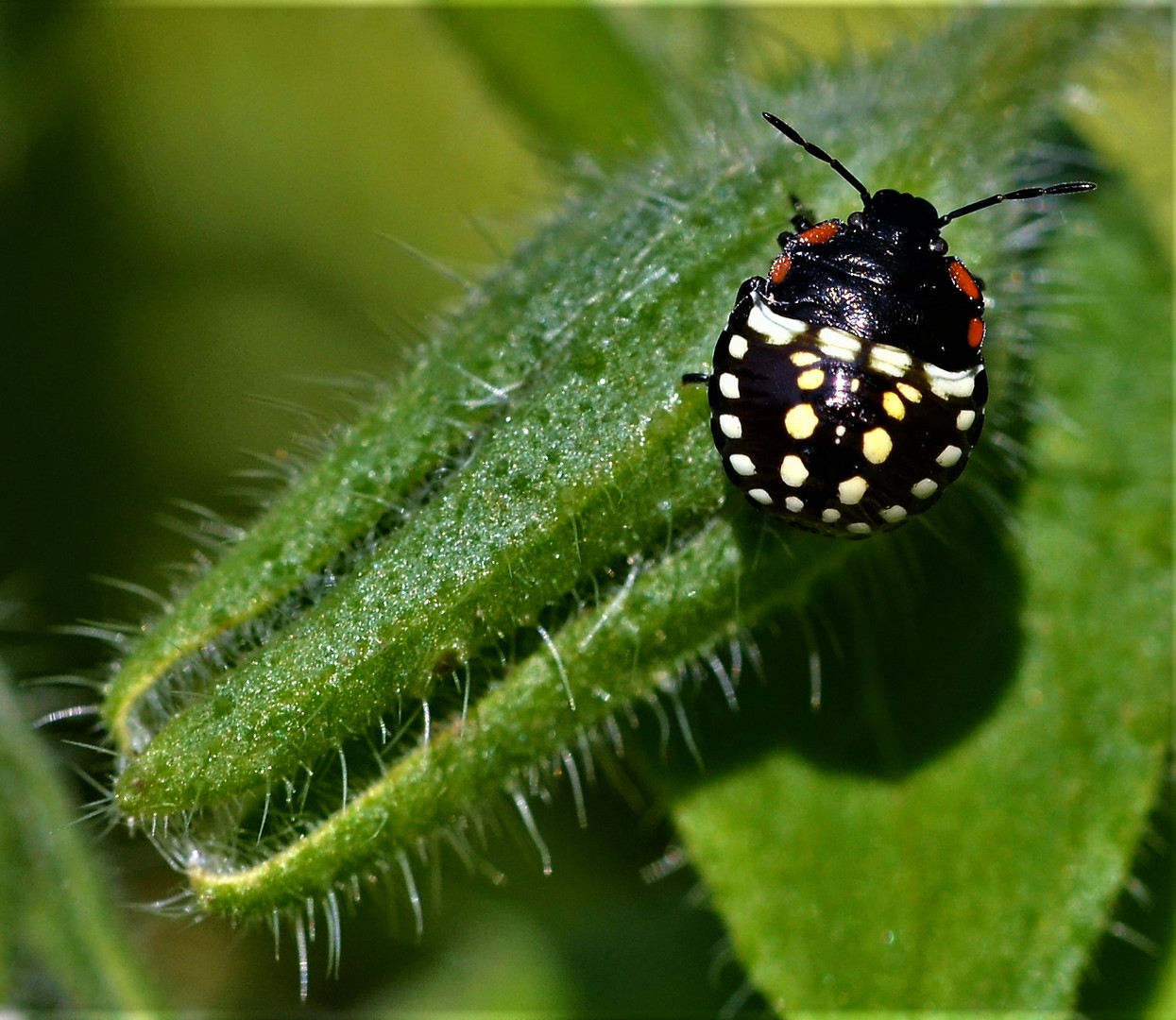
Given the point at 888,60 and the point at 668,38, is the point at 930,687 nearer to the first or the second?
the point at 888,60

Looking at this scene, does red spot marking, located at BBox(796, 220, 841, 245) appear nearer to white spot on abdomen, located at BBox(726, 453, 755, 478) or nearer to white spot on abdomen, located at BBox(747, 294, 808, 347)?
white spot on abdomen, located at BBox(747, 294, 808, 347)

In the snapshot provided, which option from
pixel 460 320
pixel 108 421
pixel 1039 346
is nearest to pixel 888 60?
pixel 1039 346

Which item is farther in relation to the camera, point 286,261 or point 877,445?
point 286,261

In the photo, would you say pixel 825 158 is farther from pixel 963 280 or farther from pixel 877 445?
pixel 877 445

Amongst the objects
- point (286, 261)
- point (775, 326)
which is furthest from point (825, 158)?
point (286, 261)

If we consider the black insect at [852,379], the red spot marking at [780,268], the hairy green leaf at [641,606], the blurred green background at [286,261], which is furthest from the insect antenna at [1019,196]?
the blurred green background at [286,261]

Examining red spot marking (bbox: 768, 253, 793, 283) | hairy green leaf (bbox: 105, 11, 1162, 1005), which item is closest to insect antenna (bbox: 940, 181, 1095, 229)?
hairy green leaf (bbox: 105, 11, 1162, 1005)
